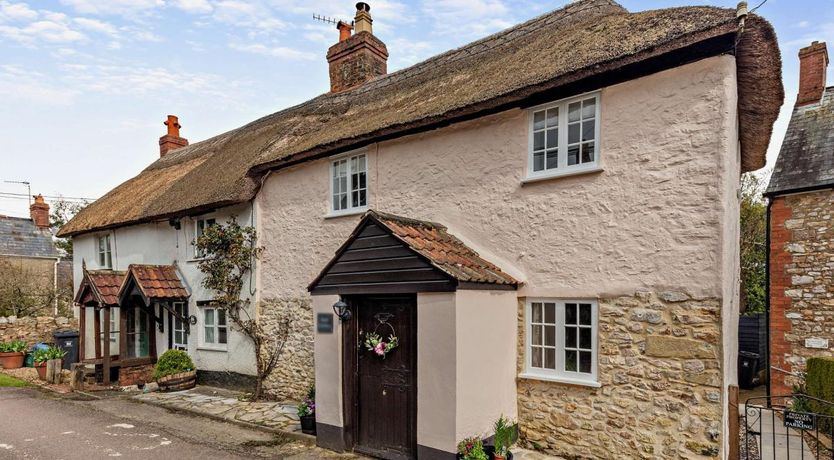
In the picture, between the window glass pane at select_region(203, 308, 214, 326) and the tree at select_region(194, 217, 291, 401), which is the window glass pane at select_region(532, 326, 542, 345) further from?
the window glass pane at select_region(203, 308, 214, 326)

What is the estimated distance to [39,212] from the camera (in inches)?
1142

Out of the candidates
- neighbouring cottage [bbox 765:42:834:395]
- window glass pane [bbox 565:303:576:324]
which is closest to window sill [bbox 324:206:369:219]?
window glass pane [bbox 565:303:576:324]

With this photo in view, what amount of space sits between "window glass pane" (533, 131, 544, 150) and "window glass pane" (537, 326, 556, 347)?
2630 mm

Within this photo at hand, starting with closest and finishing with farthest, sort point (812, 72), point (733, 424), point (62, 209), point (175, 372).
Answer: point (733, 424) < point (175, 372) < point (812, 72) < point (62, 209)

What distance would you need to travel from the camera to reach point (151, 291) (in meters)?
12.3

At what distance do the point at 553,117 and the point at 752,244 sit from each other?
17266mm

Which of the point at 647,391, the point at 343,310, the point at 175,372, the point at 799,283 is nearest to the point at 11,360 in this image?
the point at 175,372

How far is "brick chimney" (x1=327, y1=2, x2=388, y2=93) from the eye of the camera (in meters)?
13.5

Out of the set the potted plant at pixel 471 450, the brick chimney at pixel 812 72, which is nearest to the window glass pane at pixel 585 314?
the potted plant at pixel 471 450

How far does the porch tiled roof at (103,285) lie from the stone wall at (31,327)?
6165 millimetres

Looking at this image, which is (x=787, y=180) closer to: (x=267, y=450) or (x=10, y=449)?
(x=267, y=450)

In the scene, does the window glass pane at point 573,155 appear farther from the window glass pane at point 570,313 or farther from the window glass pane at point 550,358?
the window glass pane at point 550,358

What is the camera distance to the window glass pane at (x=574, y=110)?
6996 mm

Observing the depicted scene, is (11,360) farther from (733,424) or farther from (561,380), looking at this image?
(733,424)
